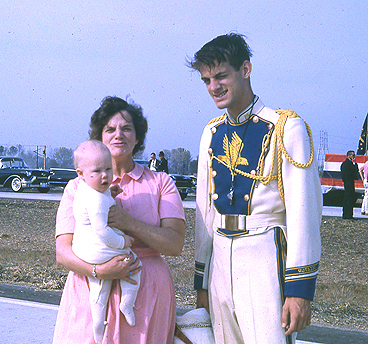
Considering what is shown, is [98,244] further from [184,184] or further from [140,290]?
[184,184]

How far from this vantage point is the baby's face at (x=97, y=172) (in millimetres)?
2315

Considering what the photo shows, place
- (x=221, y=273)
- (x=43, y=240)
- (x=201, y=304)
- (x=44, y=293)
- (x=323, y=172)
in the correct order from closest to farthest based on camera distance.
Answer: (x=221, y=273), (x=201, y=304), (x=44, y=293), (x=43, y=240), (x=323, y=172)

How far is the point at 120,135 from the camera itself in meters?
2.67

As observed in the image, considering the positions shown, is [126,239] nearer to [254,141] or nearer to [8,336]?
[254,141]

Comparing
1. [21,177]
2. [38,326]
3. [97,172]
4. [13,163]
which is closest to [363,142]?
[21,177]

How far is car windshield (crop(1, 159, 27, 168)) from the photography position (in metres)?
23.7

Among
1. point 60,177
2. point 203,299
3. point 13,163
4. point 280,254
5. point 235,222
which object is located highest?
point 235,222

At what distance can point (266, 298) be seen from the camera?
7.32 ft

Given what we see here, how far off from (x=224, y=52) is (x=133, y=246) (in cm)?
112

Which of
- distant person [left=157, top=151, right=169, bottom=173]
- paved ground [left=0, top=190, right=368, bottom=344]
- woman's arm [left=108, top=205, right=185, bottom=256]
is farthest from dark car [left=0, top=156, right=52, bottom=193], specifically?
woman's arm [left=108, top=205, right=185, bottom=256]

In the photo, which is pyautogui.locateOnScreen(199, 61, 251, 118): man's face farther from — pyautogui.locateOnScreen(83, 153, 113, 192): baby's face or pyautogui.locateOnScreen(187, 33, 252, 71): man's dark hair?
pyautogui.locateOnScreen(83, 153, 113, 192): baby's face

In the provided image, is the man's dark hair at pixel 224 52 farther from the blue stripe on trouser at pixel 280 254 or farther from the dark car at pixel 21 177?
the dark car at pixel 21 177

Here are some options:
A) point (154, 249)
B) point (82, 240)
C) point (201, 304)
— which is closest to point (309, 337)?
point (201, 304)

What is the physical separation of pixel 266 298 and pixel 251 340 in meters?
0.22
